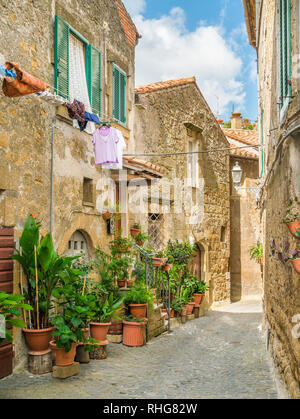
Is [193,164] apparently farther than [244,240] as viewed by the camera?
No

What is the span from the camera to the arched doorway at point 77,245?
8.09 m

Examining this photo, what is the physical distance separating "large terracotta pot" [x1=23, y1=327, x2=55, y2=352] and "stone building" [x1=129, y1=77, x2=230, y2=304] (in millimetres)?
5861

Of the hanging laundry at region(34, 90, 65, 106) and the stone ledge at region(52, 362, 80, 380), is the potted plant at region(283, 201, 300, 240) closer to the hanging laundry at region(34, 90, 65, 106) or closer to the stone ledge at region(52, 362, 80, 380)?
the stone ledge at region(52, 362, 80, 380)

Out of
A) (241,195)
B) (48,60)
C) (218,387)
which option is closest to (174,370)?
(218,387)

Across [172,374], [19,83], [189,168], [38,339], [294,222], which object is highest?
[189,168]

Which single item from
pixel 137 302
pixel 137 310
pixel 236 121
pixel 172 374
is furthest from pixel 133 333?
pixel 236 121

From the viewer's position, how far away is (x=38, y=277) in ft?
20.2

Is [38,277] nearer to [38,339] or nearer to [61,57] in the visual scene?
[38,339]

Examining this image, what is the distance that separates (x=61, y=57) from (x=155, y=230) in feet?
19.3

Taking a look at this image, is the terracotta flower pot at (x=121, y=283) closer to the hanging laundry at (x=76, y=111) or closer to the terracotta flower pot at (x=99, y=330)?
the terracotta flower pot at (x=99, y=330)

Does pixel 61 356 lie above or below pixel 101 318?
below

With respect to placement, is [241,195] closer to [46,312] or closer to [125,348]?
[125,348]

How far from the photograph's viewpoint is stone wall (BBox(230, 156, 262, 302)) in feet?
56.2

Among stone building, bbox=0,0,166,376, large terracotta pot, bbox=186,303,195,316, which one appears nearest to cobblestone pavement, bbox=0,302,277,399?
stone building, bbox=0,0,166,376
